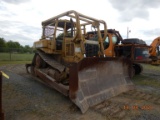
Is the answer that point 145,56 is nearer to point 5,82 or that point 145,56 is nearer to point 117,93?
point 117,93

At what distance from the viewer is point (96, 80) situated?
5406mm

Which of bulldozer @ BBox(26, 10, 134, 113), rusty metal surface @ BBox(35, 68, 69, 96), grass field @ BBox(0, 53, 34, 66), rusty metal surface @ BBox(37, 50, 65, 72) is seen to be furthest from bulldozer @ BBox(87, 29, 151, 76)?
grass field @ BBox(0, 53, 34, 66)

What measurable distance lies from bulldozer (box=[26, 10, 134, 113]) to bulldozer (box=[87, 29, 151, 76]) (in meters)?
1.64

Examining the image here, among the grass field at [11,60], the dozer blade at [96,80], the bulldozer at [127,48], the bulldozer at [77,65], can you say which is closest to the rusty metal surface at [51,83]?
the bulldozer at [77,65]

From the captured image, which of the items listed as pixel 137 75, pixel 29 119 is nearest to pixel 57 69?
pixel 29 119

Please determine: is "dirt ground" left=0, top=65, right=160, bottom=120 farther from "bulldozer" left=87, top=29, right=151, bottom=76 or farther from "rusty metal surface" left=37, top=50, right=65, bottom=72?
→ "bulldozer" left=87, top=29, right=151, bottom=76

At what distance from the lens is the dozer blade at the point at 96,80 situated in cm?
471

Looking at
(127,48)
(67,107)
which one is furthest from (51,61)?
(127,48)


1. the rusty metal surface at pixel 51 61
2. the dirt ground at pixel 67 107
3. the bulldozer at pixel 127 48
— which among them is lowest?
the dirt ground at pixel 67 107

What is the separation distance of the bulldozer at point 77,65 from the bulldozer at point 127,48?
164 centimetres

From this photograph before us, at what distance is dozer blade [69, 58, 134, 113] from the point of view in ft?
15.5

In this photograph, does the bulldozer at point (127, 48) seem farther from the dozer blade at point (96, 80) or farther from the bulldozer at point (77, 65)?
the dozer blade at point (96, 80)

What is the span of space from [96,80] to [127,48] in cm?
410

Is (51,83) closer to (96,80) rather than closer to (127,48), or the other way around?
(96,80)
